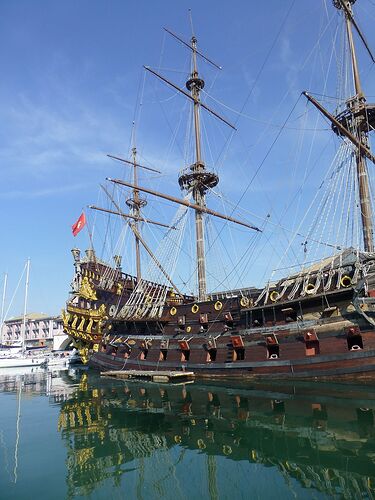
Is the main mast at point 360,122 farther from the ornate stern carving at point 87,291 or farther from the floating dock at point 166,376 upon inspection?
the ornate stern carving at point 87,291

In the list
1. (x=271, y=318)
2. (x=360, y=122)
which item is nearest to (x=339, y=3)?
(x=360, y=122)

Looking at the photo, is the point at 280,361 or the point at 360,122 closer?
the point at 280,361

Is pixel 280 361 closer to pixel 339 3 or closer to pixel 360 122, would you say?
pixel 360 122

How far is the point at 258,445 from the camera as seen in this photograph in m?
11.0

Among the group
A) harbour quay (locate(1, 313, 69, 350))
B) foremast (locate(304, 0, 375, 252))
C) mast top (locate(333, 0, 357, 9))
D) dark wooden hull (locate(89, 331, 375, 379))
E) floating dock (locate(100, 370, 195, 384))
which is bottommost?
floating dock (locate(100, 370, 195, 384))

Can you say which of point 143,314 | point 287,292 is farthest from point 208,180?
point 287,292

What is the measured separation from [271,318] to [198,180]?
55.8 ft

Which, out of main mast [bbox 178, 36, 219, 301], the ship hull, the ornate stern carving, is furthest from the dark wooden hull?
the ornate stern carving

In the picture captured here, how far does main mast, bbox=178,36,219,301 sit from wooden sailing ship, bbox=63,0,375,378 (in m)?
0.09

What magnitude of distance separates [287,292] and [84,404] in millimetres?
12731

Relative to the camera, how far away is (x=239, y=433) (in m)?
12.4

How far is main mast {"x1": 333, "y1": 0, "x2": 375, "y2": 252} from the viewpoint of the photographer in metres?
22.9

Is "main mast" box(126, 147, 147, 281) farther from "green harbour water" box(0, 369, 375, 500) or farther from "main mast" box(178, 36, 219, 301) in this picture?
"green harbour water" box(0, 369, 375, 500)

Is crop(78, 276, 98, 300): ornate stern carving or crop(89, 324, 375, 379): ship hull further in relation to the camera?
crop(78, 276, 98, 300): ornate stern carving
